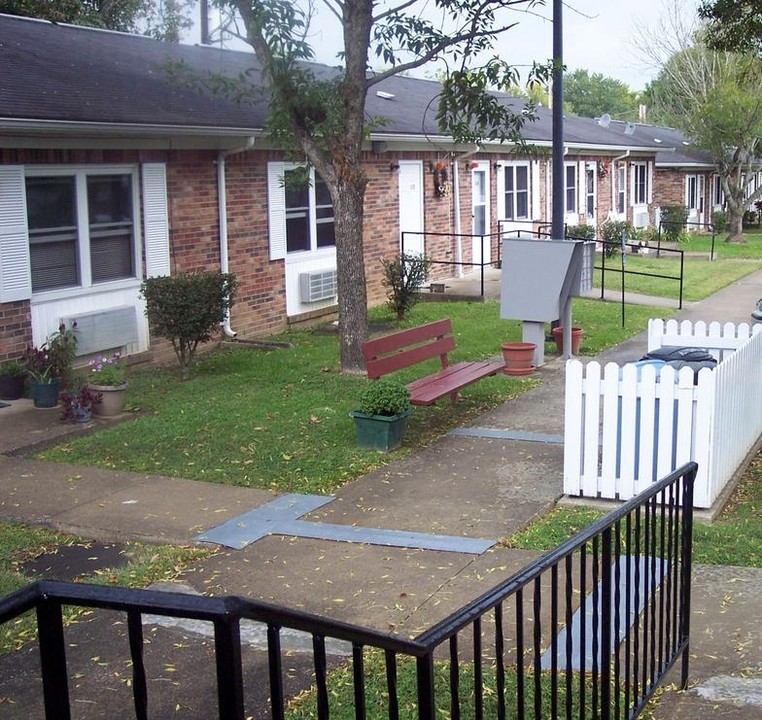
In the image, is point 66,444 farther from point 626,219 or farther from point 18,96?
point 626,219

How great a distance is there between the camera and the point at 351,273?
12.1m

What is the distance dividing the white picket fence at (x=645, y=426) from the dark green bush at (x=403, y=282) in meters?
9.13

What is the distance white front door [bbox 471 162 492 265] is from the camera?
22719 millimetres

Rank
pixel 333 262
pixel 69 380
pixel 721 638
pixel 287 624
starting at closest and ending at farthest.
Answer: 1. pixel 287 624
2. pixel 721 638
3. pixel 69 380
4. pixel 333 262

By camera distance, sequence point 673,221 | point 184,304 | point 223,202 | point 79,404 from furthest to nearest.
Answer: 1. point 673,221
2. point 223,202
3. point 184,304
4. point 79,404

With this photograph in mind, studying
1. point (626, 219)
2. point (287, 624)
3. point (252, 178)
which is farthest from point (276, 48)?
point (626, 219)

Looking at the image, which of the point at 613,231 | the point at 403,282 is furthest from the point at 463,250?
the point at 613,231

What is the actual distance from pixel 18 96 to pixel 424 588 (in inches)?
310

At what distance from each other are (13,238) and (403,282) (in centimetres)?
699

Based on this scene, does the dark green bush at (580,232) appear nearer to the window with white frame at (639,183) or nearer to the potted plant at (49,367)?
the window with white frame at (639,183)

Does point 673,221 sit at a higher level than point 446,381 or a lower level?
higher

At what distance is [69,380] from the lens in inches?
433

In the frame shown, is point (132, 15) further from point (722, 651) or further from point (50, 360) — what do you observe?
point (722, 651)

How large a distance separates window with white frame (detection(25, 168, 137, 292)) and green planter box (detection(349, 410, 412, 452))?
4.81m
